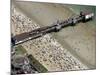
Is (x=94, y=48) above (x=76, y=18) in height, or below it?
below

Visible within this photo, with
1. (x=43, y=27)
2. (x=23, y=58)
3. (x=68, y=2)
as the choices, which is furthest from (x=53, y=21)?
(x=23, y=58)

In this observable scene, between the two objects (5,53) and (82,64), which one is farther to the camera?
(82,64)

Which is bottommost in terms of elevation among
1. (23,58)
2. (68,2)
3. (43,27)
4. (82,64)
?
(82,64)

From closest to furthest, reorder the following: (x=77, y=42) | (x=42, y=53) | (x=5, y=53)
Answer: (x=5, y=53) → (x=42, y=53) → (x=77, y=42)

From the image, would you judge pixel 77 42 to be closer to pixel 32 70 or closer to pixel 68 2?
pixel 68 2

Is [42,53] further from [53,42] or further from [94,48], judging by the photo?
[94,48]

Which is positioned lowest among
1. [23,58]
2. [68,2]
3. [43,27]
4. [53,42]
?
[23,58]

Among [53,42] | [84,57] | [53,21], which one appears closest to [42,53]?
[53,42]

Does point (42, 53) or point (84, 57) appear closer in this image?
point (42, 53)

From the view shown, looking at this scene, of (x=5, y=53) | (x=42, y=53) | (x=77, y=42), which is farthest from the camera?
(x=77, y=42)
